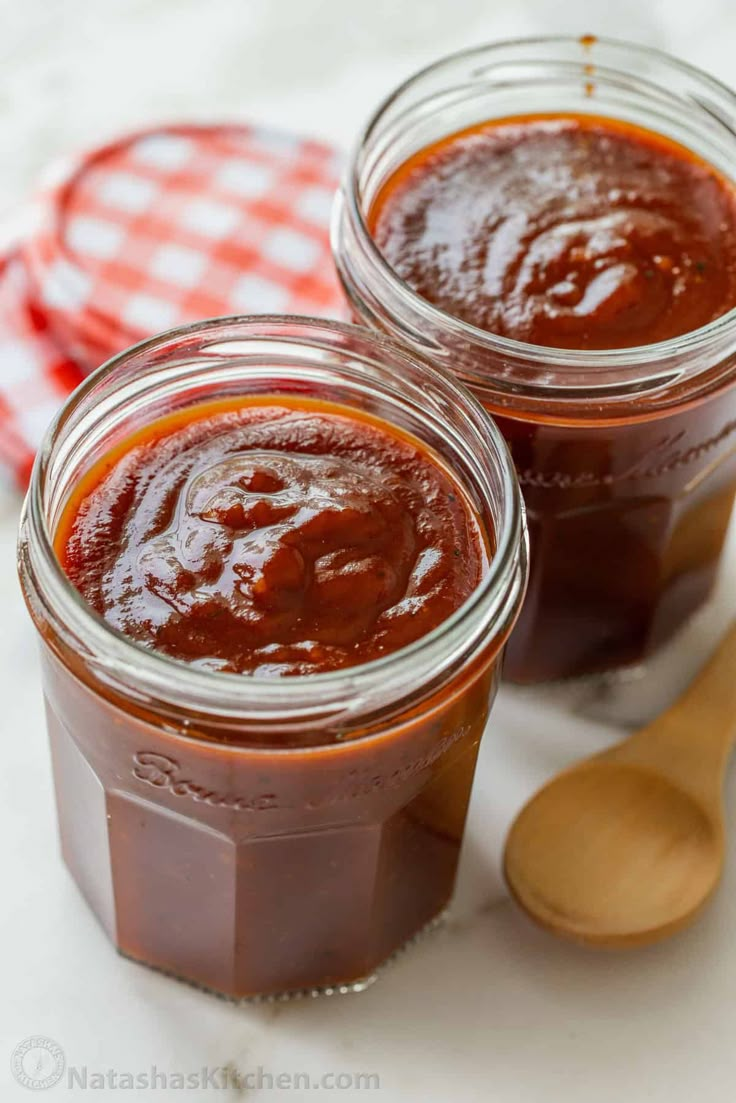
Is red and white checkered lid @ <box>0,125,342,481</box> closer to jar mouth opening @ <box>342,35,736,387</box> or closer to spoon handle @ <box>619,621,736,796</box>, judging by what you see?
jar mouth opening @ <box>342,35,736,387</box>

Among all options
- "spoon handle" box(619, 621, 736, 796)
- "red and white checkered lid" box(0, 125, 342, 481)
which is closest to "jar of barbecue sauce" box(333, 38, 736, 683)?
"spoon handle" box(619, 621, 736, 796)

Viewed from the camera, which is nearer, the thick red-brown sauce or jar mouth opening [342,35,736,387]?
the thick red-brown sauce

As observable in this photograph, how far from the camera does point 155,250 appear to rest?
239 cm

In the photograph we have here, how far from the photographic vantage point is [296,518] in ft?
Result: 4.99

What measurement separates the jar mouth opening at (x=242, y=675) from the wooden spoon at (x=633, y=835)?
39 centimetres

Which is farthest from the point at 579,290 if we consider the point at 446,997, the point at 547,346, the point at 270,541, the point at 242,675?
the point at 446,997

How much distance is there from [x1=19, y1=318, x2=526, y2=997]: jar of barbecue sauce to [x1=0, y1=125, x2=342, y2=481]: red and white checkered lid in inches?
22.8

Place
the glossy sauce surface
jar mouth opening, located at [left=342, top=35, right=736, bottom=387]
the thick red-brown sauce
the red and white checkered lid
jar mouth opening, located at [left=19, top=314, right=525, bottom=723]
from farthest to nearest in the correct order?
the red and white checkered lid, the glossy sauce surface, jar mouth opening, located at [left=342, top=35, right=736, bottom=387], the thick red-brown sauce, jar mouth opening, located at [left=19, top=314, right=525, bottom=723]

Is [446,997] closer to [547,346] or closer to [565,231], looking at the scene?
[547,346]

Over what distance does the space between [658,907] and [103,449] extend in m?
0.77

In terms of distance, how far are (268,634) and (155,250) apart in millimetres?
1118

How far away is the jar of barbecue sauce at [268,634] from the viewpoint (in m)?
1.38

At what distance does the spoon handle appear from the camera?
5.98 ft

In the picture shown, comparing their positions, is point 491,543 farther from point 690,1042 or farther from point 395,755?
point 690,1042
